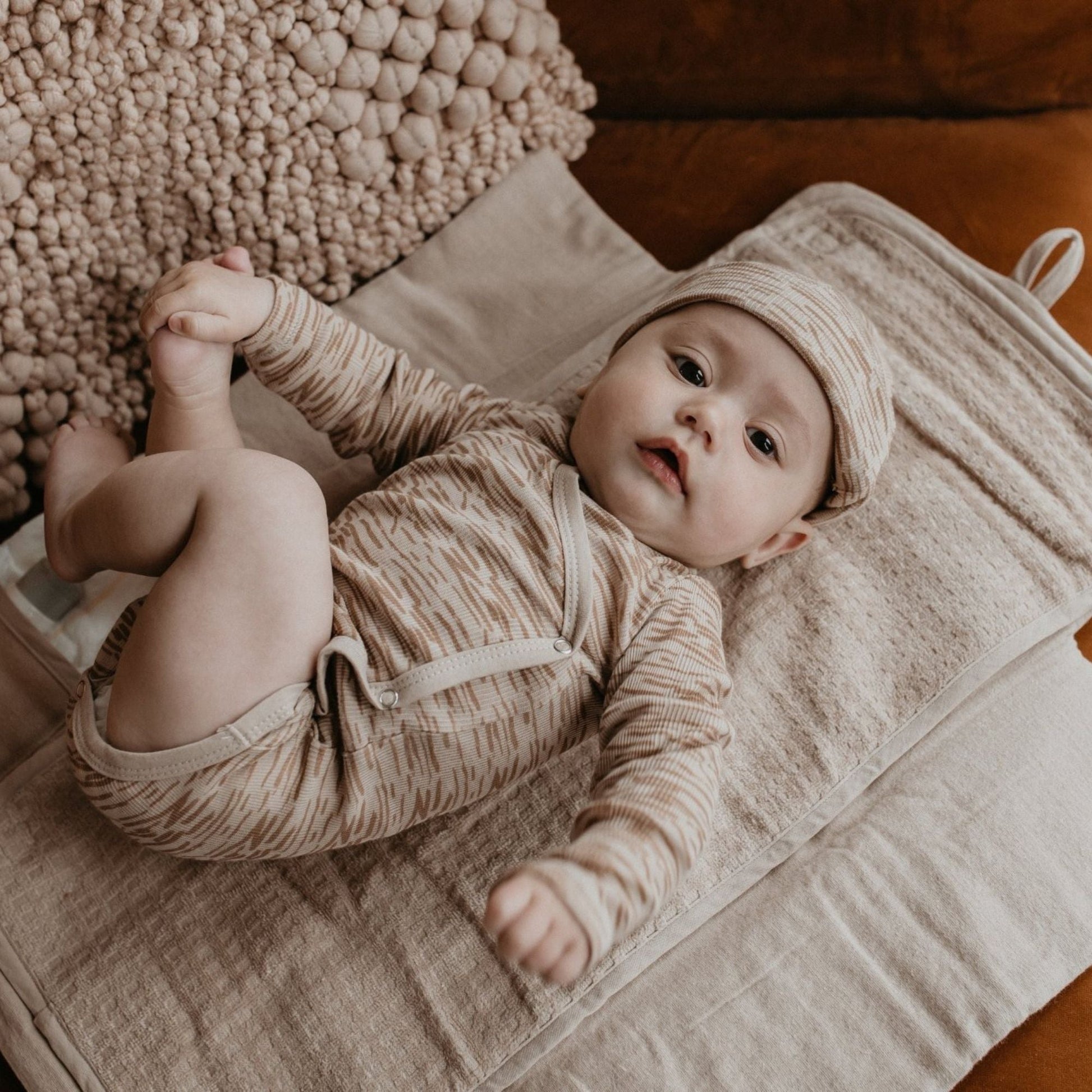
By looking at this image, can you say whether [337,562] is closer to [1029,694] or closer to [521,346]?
[521,346]

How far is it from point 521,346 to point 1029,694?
2.20ft

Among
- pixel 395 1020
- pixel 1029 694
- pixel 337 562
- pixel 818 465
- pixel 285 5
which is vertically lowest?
pixel 395 1020

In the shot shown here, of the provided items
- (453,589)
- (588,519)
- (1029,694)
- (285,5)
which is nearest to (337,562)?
(453,589)

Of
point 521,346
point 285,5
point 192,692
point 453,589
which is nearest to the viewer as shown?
point 192,692

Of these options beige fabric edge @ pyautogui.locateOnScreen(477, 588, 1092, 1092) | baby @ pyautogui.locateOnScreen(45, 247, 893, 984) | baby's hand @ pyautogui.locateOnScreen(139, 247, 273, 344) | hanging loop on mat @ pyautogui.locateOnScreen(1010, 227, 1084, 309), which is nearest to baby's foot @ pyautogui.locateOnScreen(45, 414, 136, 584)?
baby @ pyautogui.locateOnScreen(45, 247, 893, 984)

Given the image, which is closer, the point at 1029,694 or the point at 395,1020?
the point at 395,1020

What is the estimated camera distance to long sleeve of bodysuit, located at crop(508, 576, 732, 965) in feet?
2.26

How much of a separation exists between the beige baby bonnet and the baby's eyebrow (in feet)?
0.11

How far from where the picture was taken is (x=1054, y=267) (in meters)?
1.14

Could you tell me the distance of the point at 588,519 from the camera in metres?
0.93

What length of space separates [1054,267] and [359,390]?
788 mm

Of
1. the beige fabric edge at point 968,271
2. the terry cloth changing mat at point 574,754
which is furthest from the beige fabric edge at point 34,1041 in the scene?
the beige fabric edge at point 968,271

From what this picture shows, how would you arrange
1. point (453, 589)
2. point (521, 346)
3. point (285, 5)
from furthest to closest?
point (521, 346)
point (285, 5)
point (453, 589)

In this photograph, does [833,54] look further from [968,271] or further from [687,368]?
[687,368]
